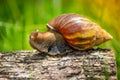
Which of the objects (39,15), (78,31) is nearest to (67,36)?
(78,31)

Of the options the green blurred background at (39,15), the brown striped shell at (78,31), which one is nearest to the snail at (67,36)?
the brown striped shell at (78,31)

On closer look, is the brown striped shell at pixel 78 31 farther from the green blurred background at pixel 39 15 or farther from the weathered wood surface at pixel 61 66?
the green blurred background at pixel 39 15

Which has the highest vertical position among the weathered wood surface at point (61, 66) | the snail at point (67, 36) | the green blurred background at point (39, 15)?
the green blurred background at point (39, 15)

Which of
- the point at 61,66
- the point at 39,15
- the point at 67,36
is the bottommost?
the point at 61,66

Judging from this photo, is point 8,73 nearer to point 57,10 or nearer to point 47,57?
point 47,57

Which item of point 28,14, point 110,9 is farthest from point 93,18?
point 28,14

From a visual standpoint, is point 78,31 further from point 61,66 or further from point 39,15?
point 39,15

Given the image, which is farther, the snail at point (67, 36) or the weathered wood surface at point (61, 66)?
the snail at point (67, 36)

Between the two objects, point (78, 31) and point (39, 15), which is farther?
point (39, 15)
